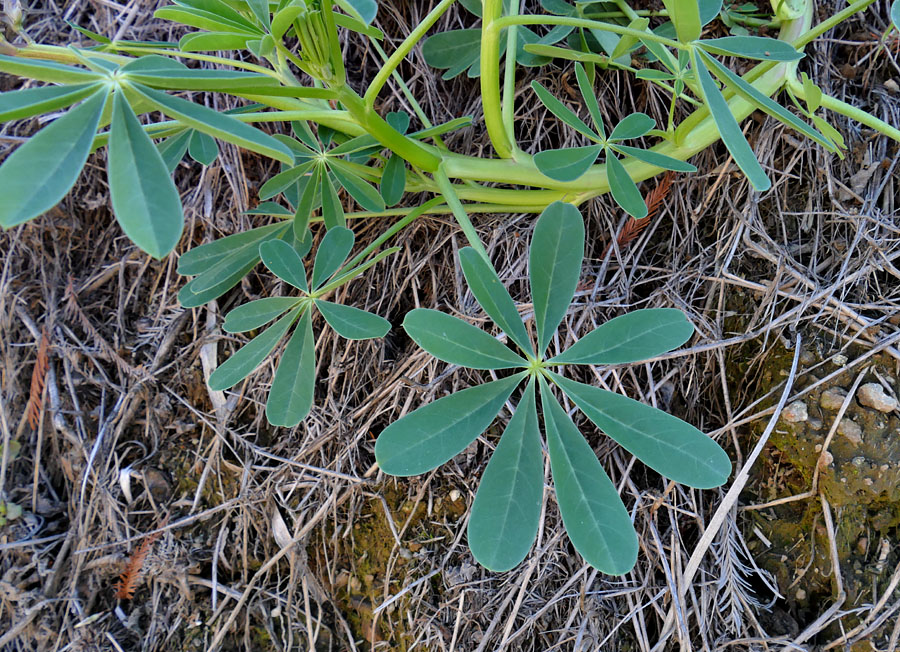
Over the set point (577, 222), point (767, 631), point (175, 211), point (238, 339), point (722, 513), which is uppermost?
point (175, 211)

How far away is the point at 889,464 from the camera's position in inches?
33.3

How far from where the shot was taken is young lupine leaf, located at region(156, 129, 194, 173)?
0.89m

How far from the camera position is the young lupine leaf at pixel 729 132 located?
24.7 inches

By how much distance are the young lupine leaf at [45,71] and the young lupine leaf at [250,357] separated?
14.5 inches

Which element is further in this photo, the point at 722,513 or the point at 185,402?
the point at 185,402

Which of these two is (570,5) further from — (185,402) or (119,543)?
(119,543)

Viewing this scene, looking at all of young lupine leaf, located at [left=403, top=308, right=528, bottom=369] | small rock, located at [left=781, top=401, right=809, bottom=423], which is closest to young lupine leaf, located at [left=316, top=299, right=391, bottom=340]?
young lupine leaf, located at [left=403, top=308, right=528, bottom=369]

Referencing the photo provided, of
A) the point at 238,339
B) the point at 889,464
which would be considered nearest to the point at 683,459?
the point at 889,464

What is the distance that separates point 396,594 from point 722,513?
1.73 feet

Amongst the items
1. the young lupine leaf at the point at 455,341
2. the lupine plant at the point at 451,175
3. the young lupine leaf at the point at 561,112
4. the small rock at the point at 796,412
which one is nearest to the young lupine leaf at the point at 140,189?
the lupine plant at the point at 451,175

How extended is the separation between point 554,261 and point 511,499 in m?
0.27

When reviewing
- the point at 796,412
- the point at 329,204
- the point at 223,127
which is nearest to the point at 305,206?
the point at 329,204

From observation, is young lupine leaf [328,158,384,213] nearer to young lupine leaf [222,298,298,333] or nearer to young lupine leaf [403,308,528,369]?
young lupine leaf [222,298,298,333]

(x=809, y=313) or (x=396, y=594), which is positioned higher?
(x=809, y=313)
